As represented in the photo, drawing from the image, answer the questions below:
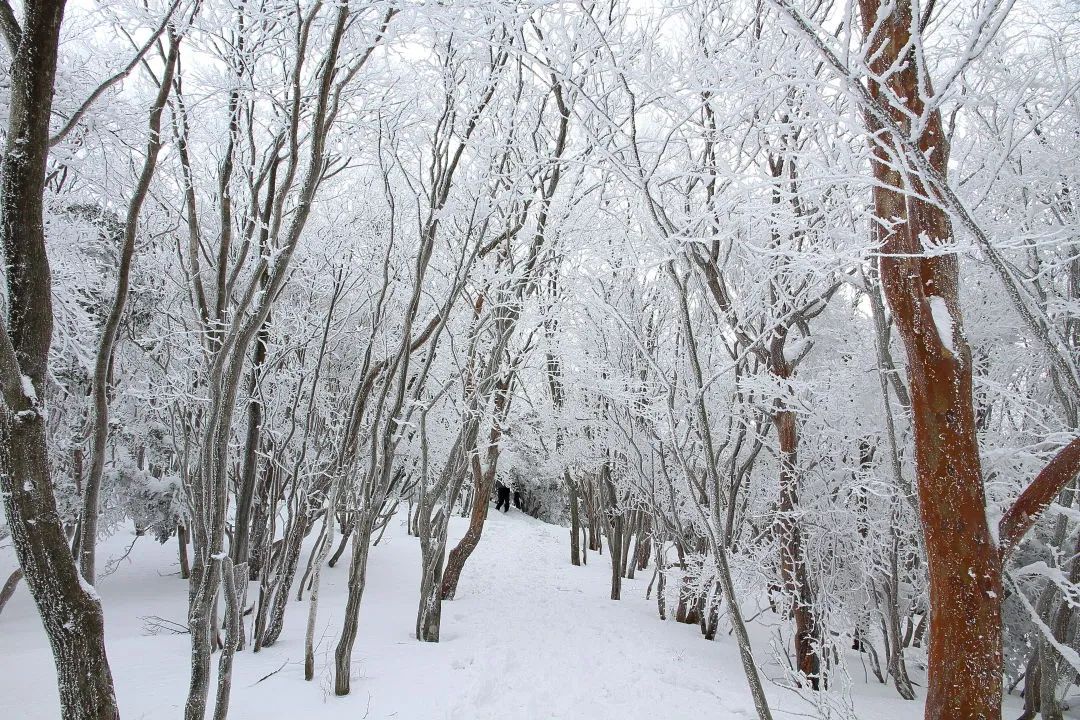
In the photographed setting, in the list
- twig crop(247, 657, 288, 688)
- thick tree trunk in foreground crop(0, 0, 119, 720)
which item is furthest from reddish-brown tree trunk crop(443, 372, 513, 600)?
thick tree trunk in foreground crop(0, 0, 119, 720)

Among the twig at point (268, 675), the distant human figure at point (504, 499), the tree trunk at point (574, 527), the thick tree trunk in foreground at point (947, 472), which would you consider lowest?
the distant human figure at point (504, 499)

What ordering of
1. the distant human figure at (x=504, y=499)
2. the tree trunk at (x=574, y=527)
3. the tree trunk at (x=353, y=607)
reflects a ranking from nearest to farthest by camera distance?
the tree trunk at (x=353, y=607) < the tree trunk at (x=574, y=527) < the distant human figure at (x=504, y=499)

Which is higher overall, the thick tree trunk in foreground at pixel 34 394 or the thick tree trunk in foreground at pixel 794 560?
the thick tree trunk in foreground at pixel 34 394

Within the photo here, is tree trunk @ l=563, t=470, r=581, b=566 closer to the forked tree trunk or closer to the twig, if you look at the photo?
the twig

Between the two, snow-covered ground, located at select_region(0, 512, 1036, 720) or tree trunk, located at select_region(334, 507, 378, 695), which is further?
tree trunk, located at select_region(334, 507, 378, 695)

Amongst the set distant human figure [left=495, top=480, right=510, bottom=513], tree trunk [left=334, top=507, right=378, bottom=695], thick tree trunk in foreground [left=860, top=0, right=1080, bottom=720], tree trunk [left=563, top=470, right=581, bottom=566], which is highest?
thick tree trunk in foreground [left=860, top=0, right=1080, bottom=720]

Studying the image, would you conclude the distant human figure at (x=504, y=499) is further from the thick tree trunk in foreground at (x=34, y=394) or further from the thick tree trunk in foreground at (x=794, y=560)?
the thick tree trunk in foreground at (x=34, y=394)

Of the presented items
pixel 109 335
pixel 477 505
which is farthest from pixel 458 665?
pixel 109 335

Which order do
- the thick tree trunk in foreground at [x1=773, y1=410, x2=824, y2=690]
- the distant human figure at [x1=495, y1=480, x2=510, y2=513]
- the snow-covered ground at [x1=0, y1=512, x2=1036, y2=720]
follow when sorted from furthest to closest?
1. the distant human figure at [x1=495, y1=480, x2=510, y2=513]
2. the thick tree trunk in foreground at [x1=773, y1=410, x2=824, y2=690]
3. the snow-covered ground at [x1=0, y1=512, x2=1036, y2=720]

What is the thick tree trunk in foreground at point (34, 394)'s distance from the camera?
4.62 ft

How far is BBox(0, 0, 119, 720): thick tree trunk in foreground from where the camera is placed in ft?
4.62

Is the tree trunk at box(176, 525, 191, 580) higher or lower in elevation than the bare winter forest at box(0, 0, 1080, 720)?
Result: lower

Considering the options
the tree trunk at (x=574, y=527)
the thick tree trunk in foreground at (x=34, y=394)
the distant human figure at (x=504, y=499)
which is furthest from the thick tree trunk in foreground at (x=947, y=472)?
the distant human figure at (x=504, y=499)

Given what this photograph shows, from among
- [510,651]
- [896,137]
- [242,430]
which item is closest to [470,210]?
[896,137]
